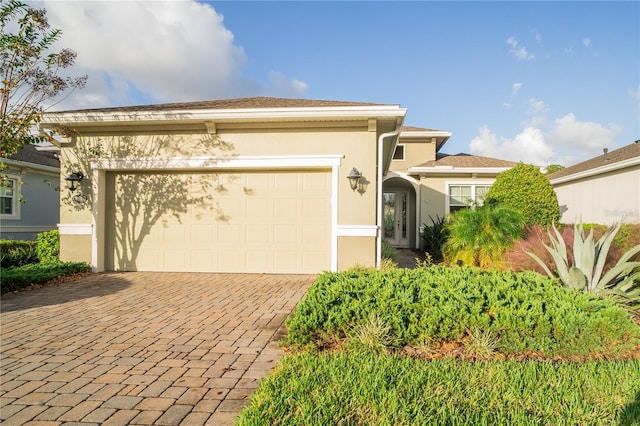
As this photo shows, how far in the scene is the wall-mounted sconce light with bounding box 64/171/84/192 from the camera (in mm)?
7633

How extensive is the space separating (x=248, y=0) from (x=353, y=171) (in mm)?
5162

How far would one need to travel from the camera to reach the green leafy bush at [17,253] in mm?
8375

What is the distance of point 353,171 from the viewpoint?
7141 mm

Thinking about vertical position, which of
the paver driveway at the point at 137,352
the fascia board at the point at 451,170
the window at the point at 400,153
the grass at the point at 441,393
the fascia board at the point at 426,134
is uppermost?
the fascia board at the point at 426,134

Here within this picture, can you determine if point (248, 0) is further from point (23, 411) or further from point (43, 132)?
point (23, 411)

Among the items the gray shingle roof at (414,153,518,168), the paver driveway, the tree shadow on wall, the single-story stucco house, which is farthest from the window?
the paver driveway

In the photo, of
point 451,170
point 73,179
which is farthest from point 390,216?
point 73,179

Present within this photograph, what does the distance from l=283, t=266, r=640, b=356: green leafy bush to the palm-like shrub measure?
153 inches

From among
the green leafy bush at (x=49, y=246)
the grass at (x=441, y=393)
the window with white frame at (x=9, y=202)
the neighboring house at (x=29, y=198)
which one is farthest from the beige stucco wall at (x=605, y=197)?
the window with white frame at (x=9, y=202)

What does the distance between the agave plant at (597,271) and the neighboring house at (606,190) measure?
575 cm

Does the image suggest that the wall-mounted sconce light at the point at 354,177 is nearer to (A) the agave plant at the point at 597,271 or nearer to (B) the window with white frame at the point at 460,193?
(A) the agave plant at the point at 597,271

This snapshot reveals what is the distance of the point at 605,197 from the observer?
12.4 meters

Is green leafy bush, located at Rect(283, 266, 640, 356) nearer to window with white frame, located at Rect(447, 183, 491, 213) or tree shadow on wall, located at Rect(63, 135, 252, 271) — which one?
tree shadow on wall, located at Rect(63, 135, 252, 271)

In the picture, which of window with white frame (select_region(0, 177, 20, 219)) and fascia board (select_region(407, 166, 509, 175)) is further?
fascia board (select_region(407, 166, 509, 175))
